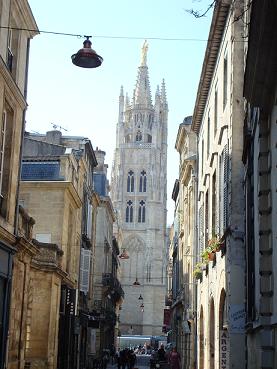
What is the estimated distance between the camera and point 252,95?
12.2m

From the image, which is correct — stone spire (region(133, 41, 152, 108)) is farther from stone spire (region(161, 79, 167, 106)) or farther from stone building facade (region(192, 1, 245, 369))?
stone building facade (region(192, 1, 245, 369))

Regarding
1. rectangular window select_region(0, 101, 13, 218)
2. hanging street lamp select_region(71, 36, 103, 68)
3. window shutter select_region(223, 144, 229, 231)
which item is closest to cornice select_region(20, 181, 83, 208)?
window shutter select_region(223, 144, 229, 231)

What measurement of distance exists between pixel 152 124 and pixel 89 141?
95450 mm

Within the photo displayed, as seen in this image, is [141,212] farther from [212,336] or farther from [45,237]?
[212,336]

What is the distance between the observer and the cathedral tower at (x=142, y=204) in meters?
127

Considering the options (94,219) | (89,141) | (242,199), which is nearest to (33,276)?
(242,199)

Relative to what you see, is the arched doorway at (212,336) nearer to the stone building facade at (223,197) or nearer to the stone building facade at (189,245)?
the stone building facade at (223,197)

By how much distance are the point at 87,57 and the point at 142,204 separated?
11687 centimetres

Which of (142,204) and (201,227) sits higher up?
(142,204)

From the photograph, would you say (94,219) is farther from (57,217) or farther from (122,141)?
(122,141)

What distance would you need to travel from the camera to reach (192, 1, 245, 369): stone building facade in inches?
714

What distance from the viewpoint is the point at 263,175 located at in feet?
42.6

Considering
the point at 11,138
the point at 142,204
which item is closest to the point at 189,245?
the point at 11,138

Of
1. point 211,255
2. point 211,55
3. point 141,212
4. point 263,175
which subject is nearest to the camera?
point 263,175
